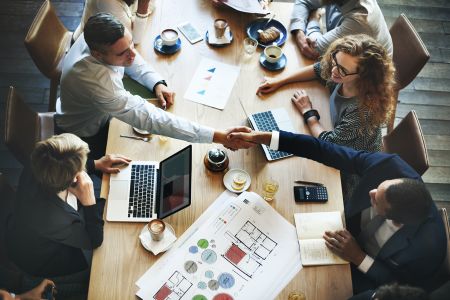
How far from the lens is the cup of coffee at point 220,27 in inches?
98.8

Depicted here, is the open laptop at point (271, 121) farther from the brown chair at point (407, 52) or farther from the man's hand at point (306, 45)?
the brown chair at point (407, 52)

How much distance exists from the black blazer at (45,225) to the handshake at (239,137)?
615mm

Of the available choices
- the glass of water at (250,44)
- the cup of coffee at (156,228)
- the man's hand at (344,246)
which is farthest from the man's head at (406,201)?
the glass of water at (250,44)

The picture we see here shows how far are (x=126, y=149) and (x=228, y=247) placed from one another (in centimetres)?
69

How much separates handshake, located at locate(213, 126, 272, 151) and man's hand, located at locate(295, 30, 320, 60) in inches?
26.7

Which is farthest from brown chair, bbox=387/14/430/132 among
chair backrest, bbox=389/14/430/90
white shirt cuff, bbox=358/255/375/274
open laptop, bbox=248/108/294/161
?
white shirt cuff, bbox=358/255/375/274

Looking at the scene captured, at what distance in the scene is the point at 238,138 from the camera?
2.13 m

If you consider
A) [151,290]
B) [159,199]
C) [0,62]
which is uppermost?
[159,199]

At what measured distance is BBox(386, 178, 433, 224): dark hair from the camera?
180cm

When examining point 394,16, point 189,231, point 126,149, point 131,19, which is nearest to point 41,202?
point 126,149

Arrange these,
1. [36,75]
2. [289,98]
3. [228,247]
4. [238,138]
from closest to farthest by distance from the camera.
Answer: [228,247] < [238,138] < [289,98] < [36,75]

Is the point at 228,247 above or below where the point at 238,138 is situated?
below

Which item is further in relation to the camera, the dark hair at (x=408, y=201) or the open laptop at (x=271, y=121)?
the open laptop at (x=271, y=121)

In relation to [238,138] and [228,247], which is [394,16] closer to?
[238,138]
